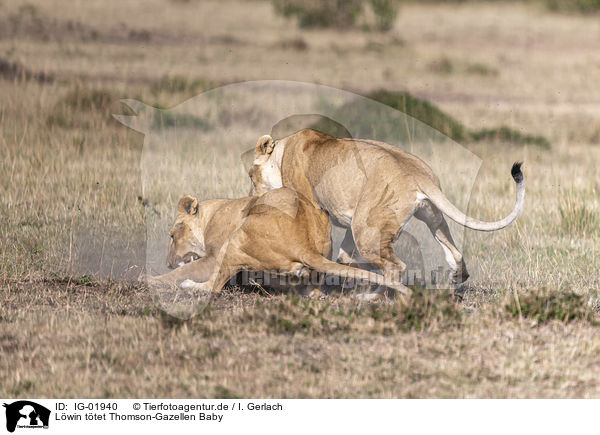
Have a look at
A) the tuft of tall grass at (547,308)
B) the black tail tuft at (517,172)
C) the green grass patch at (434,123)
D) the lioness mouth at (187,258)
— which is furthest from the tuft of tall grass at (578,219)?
the green grass patch at (434,123)

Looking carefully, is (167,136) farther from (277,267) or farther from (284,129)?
(277,267)

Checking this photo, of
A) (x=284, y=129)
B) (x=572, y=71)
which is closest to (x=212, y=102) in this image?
(x=284, y=129)

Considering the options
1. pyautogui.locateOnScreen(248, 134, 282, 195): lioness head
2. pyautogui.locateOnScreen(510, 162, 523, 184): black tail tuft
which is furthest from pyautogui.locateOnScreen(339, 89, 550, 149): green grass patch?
pyautogui.locateOnScreen(510, 162, 523, 184): black tail tuft

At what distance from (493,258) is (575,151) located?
615cm

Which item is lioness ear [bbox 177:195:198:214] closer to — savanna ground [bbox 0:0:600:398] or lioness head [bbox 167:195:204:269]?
lioness head [bbox 167:195:204:269]

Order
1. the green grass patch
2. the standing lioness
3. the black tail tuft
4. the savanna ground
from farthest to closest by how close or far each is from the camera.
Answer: the green grass patch < the standing lioness < the black tail tuft < the savanna ground

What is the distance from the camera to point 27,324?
17.3 ft

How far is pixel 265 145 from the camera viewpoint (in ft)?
22.3

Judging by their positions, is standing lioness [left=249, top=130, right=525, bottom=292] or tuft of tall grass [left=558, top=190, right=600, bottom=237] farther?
tuft of tall grass [left=558, top=190, right=600, bottom=237]

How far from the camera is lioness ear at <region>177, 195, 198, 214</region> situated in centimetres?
646
